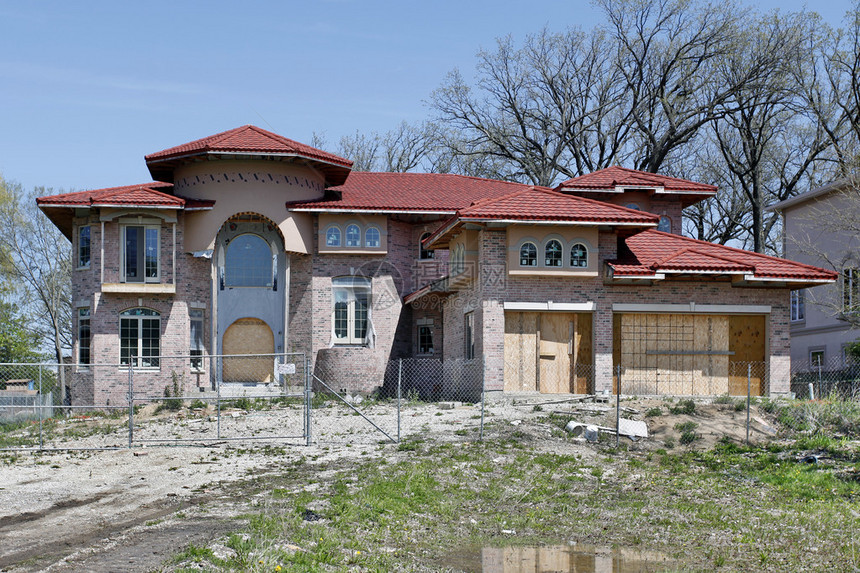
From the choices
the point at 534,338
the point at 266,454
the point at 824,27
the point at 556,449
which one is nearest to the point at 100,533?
the point at 266,454

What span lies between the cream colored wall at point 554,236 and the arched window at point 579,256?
0.09 meters

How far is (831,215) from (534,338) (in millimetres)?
15037

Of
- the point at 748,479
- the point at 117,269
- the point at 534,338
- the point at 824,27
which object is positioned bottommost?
the point at 748,479

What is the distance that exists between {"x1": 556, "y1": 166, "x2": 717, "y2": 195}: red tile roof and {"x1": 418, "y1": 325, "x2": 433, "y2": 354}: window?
6.95 meters

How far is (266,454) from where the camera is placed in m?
19.7

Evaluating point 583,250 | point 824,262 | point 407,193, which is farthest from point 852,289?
point 407,193

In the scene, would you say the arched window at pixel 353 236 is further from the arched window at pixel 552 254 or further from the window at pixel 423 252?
the arched window at pixel 552 254

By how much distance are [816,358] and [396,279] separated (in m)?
17.5

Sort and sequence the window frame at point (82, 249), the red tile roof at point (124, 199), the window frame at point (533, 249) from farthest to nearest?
1. the window frame at point (82, 249)
2. the red tile roof at point (124, 199)
3. the window frame at point (533, 249)

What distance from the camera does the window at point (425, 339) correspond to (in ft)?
113

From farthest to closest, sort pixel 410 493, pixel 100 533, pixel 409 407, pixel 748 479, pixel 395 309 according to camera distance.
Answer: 1. pixel 395 309
2. pixel 409 407
3. pixel 748 479
4. pixel 410 493
5. pixel 100 533

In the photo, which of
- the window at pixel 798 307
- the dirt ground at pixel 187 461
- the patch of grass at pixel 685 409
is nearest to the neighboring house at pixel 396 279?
the dirt ground at pixel 187 461

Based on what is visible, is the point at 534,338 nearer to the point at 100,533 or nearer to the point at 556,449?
the point at 556,449

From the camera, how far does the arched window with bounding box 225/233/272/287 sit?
32.9m
